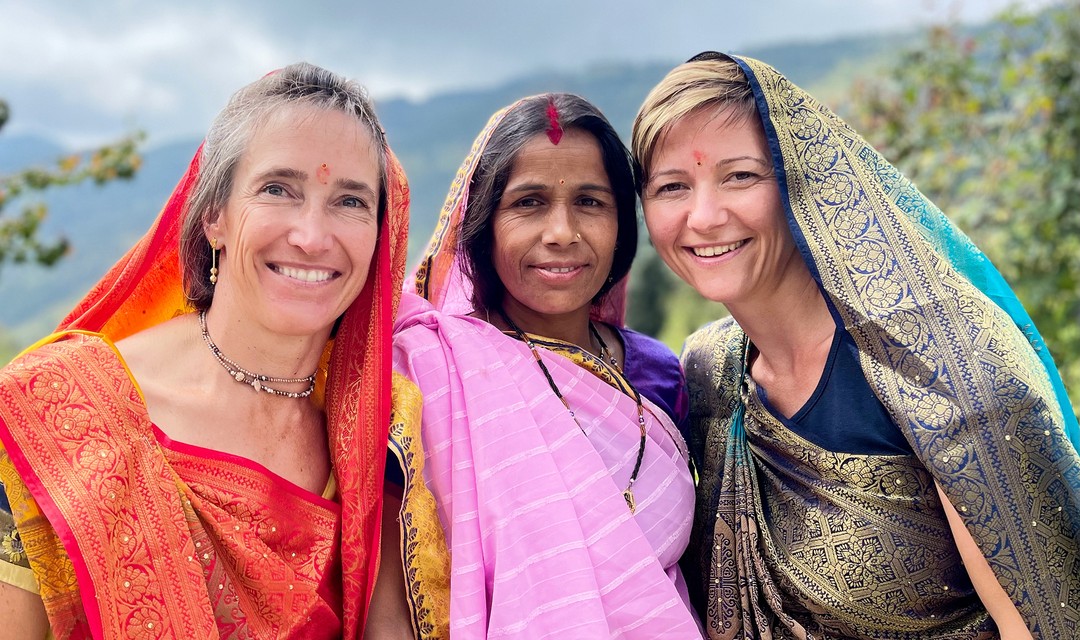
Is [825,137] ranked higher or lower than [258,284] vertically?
higher

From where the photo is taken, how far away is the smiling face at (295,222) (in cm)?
225

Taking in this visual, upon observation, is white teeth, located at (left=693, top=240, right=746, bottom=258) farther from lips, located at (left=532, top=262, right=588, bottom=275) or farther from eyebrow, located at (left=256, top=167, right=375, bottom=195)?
eyebrow, located at (left=256, top=167, right=375, bottom=195)

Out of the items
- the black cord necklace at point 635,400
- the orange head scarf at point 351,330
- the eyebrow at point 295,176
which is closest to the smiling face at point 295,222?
the eyebrow at point 295,176

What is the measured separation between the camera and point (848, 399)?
2504 mm

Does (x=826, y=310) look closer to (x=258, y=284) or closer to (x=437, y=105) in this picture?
(x=258, y=284)

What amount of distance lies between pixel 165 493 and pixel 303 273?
1.98 feet

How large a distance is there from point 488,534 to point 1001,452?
49.8 inches

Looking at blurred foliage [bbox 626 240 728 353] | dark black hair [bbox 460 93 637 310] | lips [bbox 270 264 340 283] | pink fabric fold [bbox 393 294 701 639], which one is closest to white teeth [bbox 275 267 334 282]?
lips [bbox 270 264 340 283]

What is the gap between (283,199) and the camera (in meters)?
2.27

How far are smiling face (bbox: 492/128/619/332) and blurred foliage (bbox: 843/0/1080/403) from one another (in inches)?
134

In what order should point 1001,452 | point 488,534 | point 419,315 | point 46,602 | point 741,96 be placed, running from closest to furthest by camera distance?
point 46,602
point 1001,452
point 488,534
point 741,96
point 419,315

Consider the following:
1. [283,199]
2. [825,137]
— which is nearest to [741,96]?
[825,137]

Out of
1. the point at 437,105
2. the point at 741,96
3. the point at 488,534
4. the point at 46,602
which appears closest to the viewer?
the point at 46,602

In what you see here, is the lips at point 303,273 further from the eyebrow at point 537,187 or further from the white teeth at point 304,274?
the eyebrow at point 537,187
